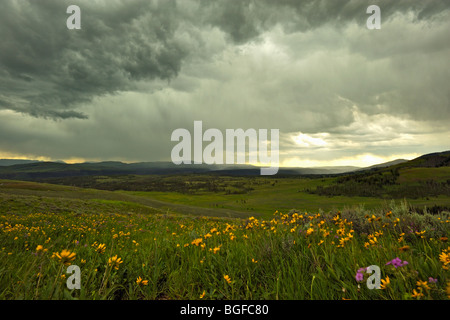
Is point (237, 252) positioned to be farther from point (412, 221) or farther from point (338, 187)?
point (338, 187)

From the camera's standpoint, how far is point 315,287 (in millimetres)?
2459

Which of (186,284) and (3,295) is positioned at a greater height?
(3,295)

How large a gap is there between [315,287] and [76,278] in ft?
9.19

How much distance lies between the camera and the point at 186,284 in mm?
2969

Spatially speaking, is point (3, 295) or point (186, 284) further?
point (186, 284)

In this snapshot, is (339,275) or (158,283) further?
(158,283)

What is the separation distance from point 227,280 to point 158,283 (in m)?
1.18

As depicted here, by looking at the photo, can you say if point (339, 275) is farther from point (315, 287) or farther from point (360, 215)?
point (360, 215)
